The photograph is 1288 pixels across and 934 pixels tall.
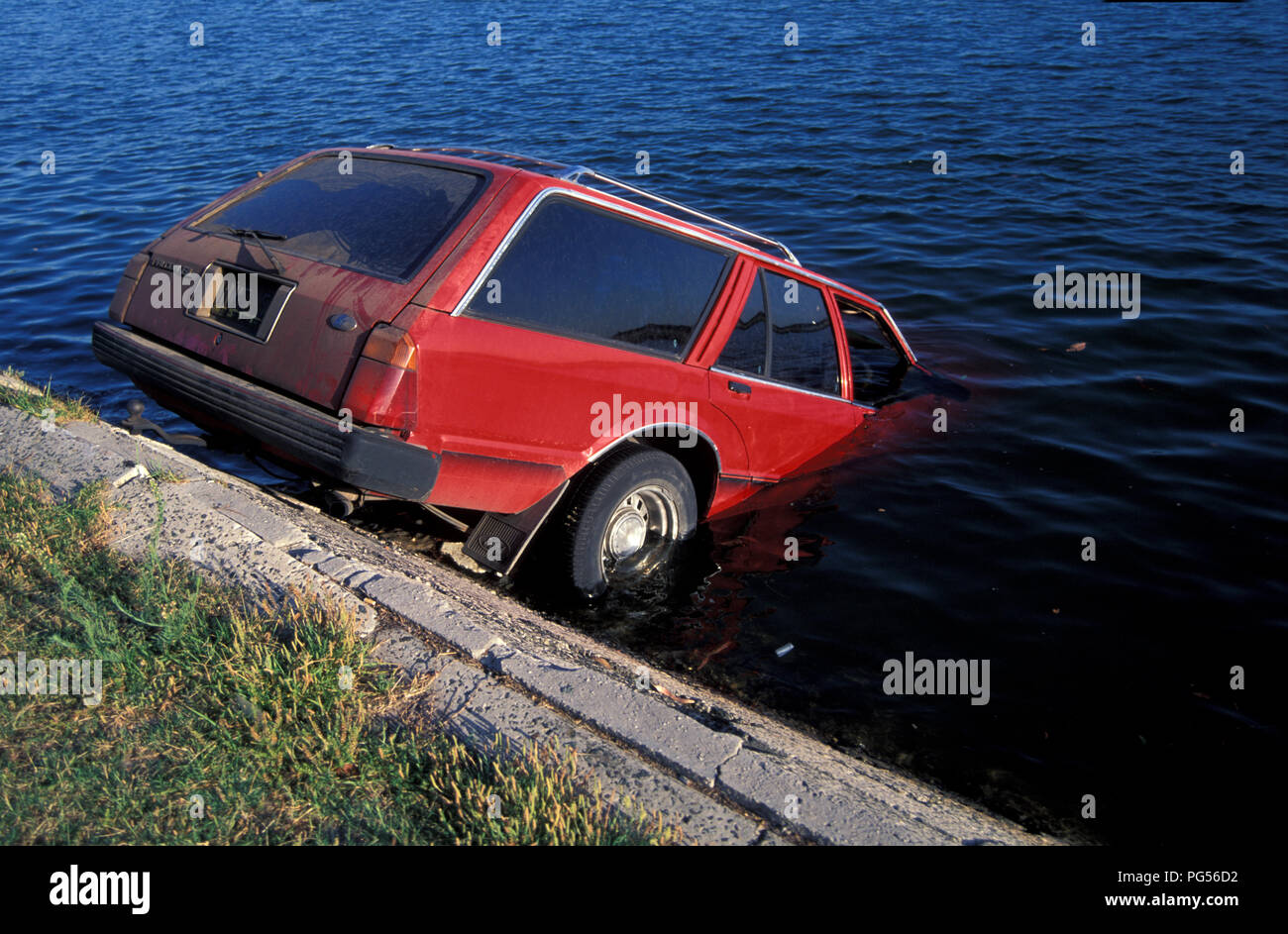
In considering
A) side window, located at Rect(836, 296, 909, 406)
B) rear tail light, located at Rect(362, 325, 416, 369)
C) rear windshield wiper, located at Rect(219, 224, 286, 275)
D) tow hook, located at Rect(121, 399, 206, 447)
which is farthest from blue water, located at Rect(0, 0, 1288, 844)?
rear windshield wiper, located at Rect(219, 224, 286, 275)

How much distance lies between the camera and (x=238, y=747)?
2980 millimetres

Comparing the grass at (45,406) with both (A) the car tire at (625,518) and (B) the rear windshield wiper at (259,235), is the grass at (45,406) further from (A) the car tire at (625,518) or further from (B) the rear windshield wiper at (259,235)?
(A) the car tire at (625,518)

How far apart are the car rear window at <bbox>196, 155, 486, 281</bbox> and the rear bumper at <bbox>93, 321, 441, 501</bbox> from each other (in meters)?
0.64

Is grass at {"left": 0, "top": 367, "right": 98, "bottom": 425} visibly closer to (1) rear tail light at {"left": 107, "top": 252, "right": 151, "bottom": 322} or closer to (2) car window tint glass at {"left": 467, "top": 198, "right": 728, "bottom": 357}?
(1) rear tail light at {"left": 107, "top": 252, "right": 151, "bottom": 322}

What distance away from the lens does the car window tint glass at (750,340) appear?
504 centimetres

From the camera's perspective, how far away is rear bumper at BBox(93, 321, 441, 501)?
11.7 ft

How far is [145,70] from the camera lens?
18.6m

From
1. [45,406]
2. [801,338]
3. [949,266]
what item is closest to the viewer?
[45,406]

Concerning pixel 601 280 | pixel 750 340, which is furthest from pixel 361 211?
pixel 750 340

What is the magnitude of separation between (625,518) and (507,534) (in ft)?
2.50

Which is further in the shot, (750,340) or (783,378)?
(783,378)

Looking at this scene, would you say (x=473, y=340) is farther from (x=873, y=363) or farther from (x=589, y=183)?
(x=873, y=363)

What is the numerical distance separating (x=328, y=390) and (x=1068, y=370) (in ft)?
21.1
